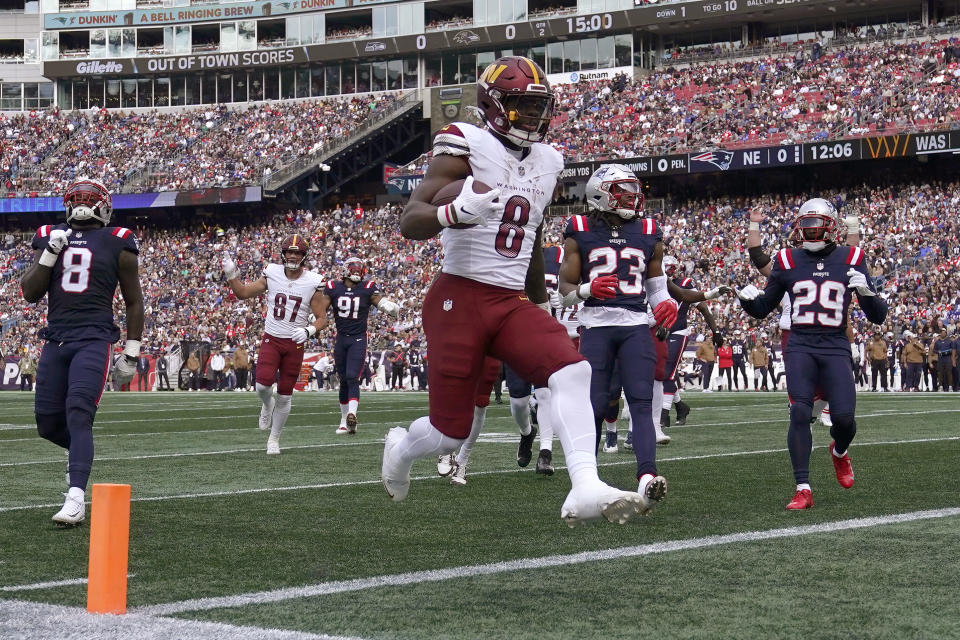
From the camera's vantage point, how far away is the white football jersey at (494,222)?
198 inches

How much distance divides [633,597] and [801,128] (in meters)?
34.9

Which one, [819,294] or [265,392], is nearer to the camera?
[819,294]

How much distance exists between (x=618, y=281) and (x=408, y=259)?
3150cm

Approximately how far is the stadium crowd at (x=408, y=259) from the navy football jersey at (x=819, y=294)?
693 inches

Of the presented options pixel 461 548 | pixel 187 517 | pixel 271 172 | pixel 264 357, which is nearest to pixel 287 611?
pixel 461 548

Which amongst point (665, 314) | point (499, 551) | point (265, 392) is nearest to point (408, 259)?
point (265, 392)

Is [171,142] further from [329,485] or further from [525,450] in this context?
[329,485]

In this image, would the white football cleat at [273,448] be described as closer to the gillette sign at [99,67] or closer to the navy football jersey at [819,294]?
the navy football jersey at [819,294]

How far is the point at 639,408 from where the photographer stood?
678cm

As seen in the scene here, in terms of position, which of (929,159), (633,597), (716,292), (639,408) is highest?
(929,159)

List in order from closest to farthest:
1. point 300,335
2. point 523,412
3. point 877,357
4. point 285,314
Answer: point 523,412 → point 300,335 → point 285,314 → point 877,357

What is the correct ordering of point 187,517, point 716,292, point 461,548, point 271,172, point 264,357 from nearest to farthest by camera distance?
point 461,548 < point 187,517 < point 716,292 < point 264,357 < point 271,172

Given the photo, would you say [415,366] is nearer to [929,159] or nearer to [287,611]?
[929,159]

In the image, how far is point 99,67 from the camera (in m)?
52.4
